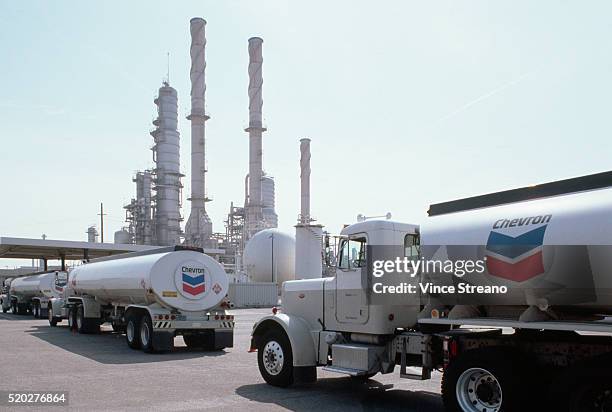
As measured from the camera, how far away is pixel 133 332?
17766 mm

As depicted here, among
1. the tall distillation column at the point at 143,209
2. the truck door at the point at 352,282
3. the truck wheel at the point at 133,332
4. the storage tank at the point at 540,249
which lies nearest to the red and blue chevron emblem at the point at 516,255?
the storage tank at the point at 540,249

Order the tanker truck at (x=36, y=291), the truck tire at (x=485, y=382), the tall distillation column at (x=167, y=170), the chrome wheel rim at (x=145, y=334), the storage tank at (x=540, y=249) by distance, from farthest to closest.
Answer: the tall distillation column at (x=167, y=170), the tanker truck at (x=36, y=291), the chrome wheel rim at (x=145, y=334), the truck tire at (x=485, y=382), the storage tank at (x=540, y=249)

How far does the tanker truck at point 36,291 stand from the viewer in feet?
109

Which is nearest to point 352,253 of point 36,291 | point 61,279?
point 61,279

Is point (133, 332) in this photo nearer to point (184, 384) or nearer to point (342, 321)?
point (184, 384)

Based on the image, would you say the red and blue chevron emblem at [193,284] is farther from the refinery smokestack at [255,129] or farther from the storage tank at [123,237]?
the storage tank at [123,237]

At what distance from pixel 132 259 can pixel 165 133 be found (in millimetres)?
42839

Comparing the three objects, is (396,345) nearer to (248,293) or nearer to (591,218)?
(591,218)

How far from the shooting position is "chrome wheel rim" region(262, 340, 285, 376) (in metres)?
11.0

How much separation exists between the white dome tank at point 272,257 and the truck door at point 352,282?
39.7 metres

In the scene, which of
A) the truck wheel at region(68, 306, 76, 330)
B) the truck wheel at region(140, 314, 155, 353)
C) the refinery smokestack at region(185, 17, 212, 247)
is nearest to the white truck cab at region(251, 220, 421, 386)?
the truck wheel at region(140, 314, 155, 353)

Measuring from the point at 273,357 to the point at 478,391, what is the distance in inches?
178

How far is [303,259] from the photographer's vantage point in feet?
104

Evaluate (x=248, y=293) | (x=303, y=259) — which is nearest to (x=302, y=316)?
(x=303, y=259)
